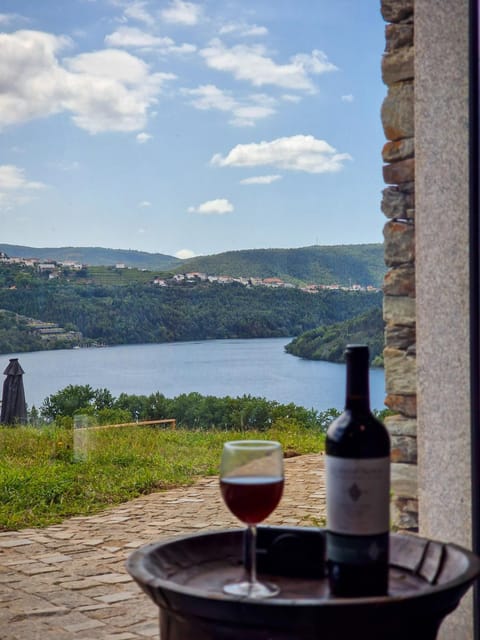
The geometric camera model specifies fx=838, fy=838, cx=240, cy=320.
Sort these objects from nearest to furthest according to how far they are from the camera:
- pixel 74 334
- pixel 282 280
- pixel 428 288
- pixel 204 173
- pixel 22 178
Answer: pixel 428 288, pixel 74 334, pixel 282 280, pixel 22 178, pixel 204 173

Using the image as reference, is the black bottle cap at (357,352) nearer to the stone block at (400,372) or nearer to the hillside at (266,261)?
the stone block at (400,372)

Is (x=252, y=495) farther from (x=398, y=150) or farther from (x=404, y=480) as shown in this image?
(x=398, y=150)

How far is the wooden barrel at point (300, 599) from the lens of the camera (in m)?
0.89

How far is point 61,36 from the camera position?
8.49 meters

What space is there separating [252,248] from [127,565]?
278 inches

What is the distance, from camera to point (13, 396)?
6547mm

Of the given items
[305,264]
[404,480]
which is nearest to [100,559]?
[404,480]

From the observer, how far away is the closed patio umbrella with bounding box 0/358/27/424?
21.3ft

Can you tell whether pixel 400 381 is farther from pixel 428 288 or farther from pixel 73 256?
pixel 73 256

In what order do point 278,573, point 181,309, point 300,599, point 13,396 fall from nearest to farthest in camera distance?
point 300,599 → point 278,573 → point 13,396 → point 181,309

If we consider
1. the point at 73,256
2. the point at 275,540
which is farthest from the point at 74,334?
the point at 275,540

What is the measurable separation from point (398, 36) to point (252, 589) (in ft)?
4.53

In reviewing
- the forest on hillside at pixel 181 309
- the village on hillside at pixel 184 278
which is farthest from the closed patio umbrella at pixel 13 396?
the village on hillside at pixel 184 278

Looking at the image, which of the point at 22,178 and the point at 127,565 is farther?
the point at 22,178
